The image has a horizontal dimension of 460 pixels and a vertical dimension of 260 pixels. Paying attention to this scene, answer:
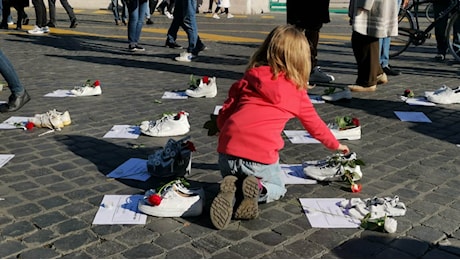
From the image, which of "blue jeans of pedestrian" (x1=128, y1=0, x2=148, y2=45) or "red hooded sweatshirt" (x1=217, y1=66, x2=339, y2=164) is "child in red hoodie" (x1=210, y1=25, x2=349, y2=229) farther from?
"blue jeans of pedestrian" (x1=128, y1=0, x2=148, y2=45)

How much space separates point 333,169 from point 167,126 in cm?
169

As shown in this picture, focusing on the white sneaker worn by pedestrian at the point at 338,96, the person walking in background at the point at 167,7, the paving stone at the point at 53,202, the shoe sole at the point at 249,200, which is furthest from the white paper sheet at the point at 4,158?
the person walking in background at the point at 167,7

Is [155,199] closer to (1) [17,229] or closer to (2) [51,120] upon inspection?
(1) [17,229]

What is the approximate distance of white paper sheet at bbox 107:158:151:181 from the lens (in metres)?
3.86

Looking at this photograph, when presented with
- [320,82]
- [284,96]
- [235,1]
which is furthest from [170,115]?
[235,1]

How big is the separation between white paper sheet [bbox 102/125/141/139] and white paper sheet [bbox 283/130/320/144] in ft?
4.46

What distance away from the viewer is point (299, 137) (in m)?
4.85

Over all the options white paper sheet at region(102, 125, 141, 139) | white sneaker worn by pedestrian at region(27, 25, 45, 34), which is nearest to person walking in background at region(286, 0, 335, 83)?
white paper sheet at region(102, 125, 141, 139)

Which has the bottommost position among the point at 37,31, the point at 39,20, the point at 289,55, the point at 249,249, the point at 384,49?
the point at 249,249

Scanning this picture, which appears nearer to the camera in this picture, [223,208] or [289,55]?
[223,208]

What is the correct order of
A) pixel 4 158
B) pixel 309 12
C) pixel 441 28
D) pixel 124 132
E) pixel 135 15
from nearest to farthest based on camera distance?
pixel 4 158, pixel 124 132, pixel 309 12, pixel 441 28, pixel 135 15

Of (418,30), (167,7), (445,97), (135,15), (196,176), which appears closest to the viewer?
(196,176)

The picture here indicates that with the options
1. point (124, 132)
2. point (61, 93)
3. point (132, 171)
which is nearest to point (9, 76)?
point (61, 93)

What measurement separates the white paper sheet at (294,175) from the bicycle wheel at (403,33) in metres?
5.16
